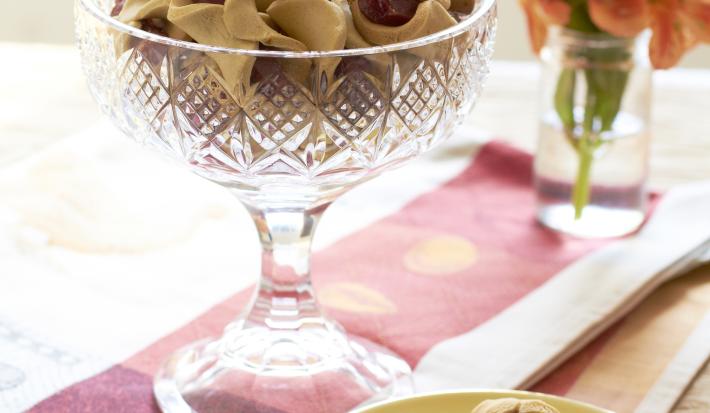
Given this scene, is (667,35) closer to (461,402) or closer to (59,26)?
(461,402)

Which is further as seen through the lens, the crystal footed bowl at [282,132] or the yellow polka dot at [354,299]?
the yellow polka dot at [354,299]

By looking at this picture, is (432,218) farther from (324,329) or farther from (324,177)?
(324,177)

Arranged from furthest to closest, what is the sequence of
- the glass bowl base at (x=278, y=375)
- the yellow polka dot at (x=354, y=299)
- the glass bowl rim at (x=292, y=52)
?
the yellow polka dot at (x=354, y=299), the glass bowl base at (x=278, y=375), the glass bowl rim at (x=292, y=52)

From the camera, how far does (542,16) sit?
790mm

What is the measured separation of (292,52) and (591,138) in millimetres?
393

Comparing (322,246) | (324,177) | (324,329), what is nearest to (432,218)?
(322,246)

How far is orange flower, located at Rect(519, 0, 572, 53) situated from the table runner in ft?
0.40

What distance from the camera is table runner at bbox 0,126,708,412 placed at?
634 mm

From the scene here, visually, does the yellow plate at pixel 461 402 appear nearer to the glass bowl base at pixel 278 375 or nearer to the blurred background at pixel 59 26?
the glass bowl base at pixel 278 375

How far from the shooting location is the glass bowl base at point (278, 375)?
60 centimetres

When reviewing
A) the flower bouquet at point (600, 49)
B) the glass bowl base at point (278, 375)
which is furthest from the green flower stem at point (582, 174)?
the glass bowl base at point (278, 375)

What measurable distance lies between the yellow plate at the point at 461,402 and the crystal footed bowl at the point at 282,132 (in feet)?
0.30

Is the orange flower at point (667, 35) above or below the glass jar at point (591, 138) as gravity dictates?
above

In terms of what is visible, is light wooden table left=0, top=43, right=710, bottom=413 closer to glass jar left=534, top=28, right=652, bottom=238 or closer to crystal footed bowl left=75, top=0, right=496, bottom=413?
glass jar left=534, top=28, right=652, bottom=238
